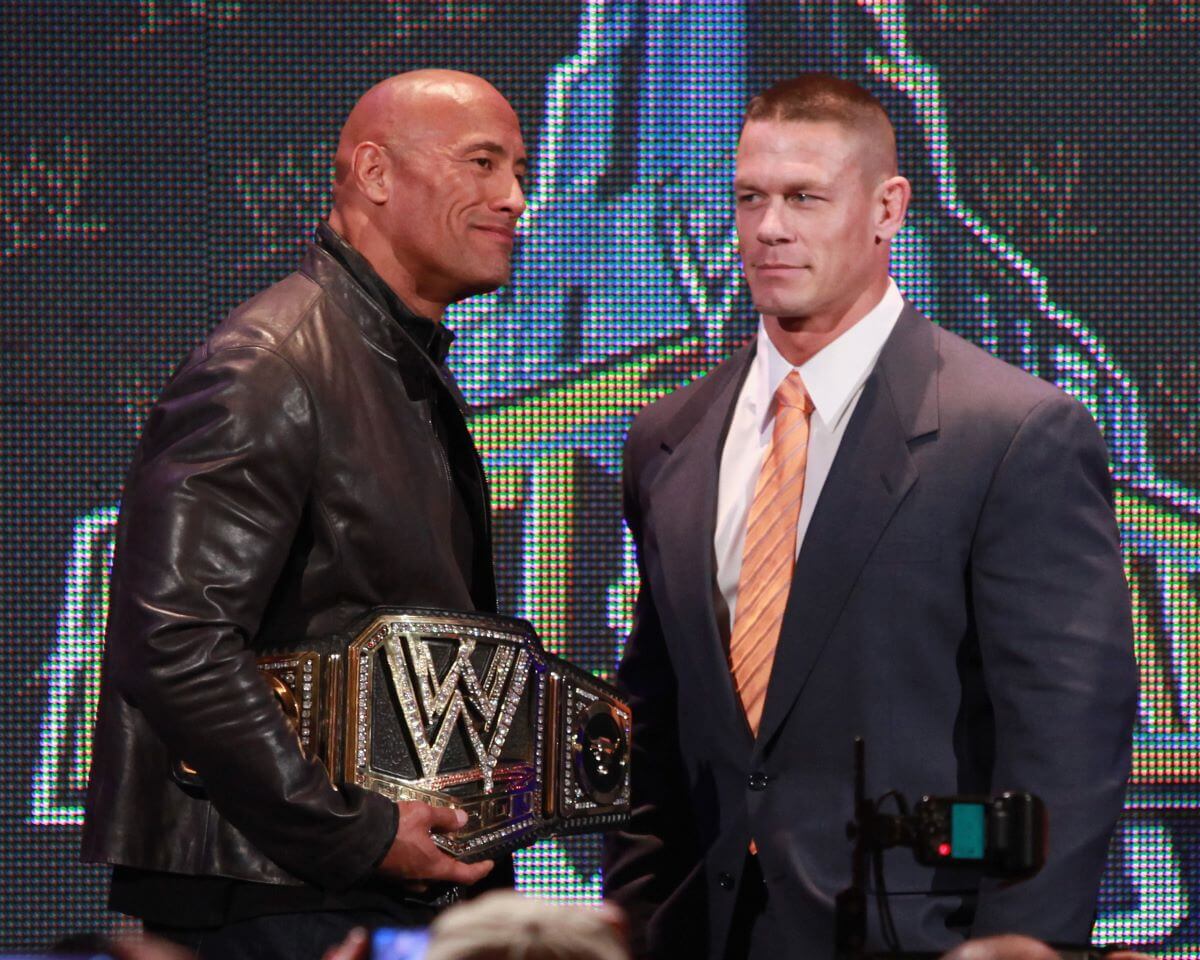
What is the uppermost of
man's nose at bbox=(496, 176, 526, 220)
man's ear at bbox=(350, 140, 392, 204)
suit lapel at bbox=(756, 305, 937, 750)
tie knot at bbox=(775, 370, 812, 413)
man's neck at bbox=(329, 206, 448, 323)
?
man's ear at bbox=(350, 140, 392, 204)

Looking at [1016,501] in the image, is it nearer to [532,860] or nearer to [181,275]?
[532,860]

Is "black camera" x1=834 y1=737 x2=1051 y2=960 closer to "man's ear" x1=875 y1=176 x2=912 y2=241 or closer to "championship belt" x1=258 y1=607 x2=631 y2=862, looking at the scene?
"championship belt" x1=258 y1=607 x2=631 y2=862

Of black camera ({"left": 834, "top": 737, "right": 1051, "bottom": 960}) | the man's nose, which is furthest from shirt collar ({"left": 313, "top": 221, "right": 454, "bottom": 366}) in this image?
black camera ({"left": 834, "top": 737, "right": 1051, "bottom": 960})

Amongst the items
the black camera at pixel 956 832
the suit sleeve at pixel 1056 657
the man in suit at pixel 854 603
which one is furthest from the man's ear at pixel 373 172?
the black camera at pixel 956 832

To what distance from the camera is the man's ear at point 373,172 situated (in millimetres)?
2746

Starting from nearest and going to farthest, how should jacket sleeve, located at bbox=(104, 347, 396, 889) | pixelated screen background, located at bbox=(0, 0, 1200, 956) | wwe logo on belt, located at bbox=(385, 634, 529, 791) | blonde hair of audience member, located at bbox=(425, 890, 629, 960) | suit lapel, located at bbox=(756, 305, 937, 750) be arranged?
blonde hair of audience member, located at bbox=(425, 890, 629, 960) → jacket sleeve, located at bbox=(104, 347, 396, 889) → wwe logo on belt, located at bbox=(385, 634, 529, 791) → suit lapel, located at bbox=(756, 305, 937, 750) → pixelated screen background, located at bbox=(0, 0, 1200, 956)

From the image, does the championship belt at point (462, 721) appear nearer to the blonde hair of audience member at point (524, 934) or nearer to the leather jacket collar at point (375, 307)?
the leather jacket collar at point (375, 307)

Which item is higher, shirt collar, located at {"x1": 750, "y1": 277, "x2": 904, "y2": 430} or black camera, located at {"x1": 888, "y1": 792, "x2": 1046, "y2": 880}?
shirt collar, located at {"x1": 750, "y1": 277, "x2": 904, "y2": 430}

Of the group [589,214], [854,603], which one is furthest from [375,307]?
[589,214]

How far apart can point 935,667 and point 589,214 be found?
185 centimetres

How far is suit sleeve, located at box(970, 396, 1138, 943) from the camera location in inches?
103

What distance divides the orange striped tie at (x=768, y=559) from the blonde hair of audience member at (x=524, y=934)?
1280mm

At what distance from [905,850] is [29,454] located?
2.44m

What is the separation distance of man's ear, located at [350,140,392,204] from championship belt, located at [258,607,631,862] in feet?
2.35
